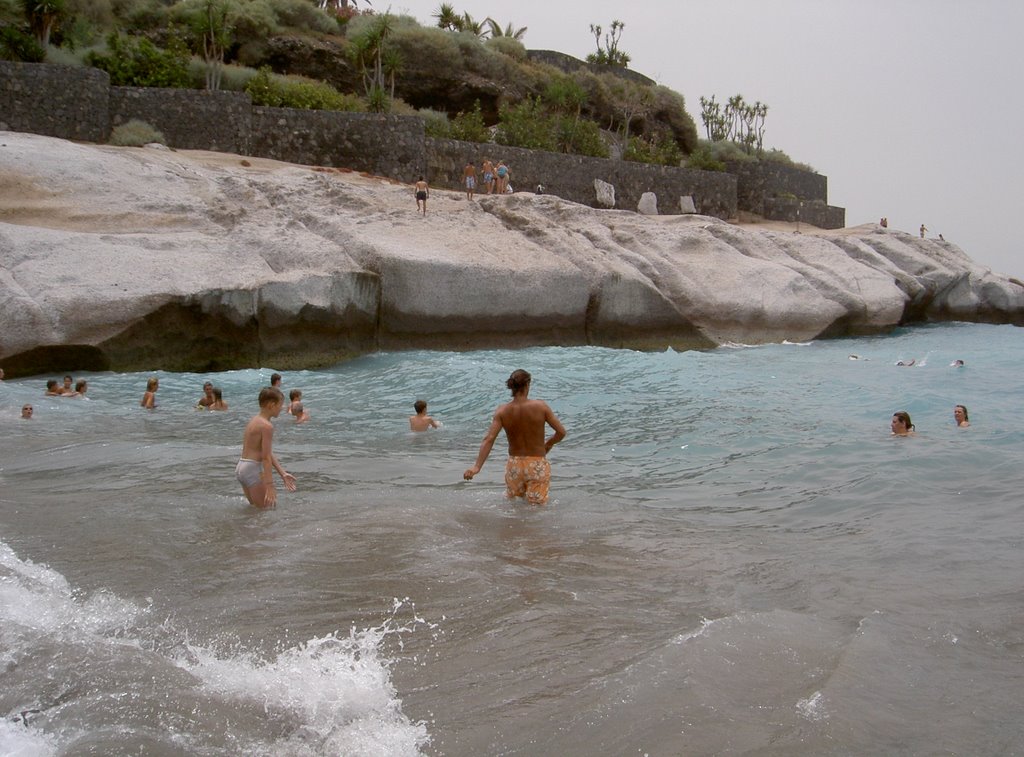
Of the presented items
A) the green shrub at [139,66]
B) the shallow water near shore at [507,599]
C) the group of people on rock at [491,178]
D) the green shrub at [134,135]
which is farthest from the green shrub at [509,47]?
the shallow water near shore at [507,599]

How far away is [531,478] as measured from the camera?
7.55 m

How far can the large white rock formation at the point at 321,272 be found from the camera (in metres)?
15.4

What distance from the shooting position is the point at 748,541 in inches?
267

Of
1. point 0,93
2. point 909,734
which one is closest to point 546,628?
point 909,734

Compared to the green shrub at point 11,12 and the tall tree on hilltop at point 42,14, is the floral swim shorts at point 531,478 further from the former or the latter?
the green shrub at point 11,12

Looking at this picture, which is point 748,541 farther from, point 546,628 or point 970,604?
point 546,628

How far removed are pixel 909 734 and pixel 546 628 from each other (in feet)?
5.45

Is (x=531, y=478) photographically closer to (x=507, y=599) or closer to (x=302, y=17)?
(x=507, y=599)

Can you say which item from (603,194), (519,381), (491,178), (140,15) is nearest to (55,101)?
(491,178)

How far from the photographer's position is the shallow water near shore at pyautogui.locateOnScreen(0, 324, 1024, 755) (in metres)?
3.60

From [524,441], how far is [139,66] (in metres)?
22.9

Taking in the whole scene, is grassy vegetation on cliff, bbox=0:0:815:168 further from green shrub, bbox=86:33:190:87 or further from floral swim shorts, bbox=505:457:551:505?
floral swim shorts, bbox=505:457:551:505

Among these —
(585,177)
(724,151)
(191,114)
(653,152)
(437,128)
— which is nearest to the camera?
(191,114)

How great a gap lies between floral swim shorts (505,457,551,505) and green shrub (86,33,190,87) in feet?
72.8
